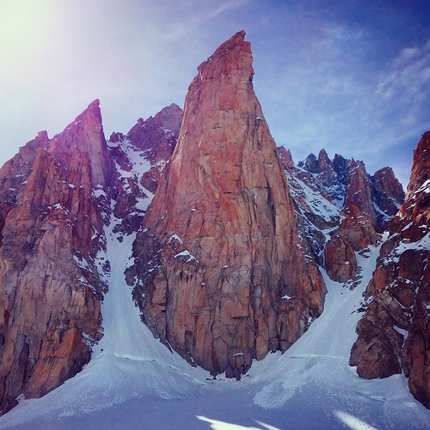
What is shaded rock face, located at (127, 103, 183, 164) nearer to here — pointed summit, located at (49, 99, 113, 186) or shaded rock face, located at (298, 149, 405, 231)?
pointed summit, located at (49, 99, 113, 186)

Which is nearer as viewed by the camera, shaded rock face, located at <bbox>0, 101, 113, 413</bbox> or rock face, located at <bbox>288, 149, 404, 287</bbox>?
shaded rock face, located at <bbox>0, 101, 113, 413</bbox>

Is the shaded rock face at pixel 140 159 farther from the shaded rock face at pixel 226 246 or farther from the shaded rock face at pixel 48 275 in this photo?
the shaded rock face at pixel 226 246

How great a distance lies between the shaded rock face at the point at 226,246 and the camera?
166 ft

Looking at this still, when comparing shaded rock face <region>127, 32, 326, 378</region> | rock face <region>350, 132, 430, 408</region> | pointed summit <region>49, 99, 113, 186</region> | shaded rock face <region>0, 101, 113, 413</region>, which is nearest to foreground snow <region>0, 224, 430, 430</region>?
rock face <region>350, 132, 430, 408</region>

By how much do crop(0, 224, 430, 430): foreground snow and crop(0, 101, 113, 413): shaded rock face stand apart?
108 inches

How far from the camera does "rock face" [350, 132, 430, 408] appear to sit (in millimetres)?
34906

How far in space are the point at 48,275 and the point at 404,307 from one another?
38.8m

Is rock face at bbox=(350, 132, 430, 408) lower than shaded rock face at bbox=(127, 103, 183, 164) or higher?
lower

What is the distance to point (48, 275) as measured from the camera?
161 feet

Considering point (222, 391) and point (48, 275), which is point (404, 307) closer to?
point (222, 391)

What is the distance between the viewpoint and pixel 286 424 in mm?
29156

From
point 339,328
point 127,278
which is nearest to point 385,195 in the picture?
point 339,328

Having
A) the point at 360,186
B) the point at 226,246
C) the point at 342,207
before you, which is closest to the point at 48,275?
the point at 226,246

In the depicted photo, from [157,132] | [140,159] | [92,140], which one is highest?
[157,132]
